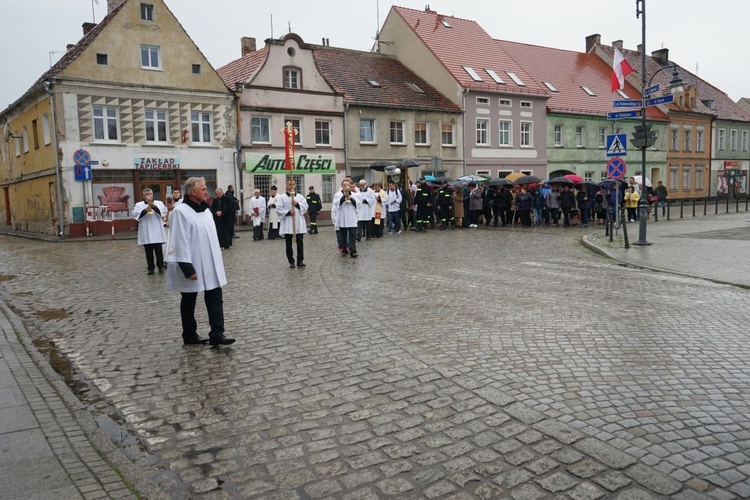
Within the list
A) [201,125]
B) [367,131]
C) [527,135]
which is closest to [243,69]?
[201,125]

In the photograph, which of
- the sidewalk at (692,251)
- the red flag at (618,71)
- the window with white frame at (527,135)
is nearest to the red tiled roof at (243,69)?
the window with white frame at (527,135)

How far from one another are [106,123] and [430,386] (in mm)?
26437

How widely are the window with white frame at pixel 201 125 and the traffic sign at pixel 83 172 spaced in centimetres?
591

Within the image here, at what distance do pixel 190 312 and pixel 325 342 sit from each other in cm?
159

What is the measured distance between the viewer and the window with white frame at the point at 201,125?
30209mm

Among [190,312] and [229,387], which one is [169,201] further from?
[229,387]

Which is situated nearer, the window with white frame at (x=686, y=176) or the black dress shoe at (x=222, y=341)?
the black dress shoe at (x=222, y=341)

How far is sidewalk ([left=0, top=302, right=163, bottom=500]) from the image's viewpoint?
3637 millimetres

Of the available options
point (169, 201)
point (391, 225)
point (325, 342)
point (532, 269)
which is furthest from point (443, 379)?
point (391, 225)

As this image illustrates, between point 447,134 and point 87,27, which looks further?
point 447,134

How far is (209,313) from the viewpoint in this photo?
6.95 meters

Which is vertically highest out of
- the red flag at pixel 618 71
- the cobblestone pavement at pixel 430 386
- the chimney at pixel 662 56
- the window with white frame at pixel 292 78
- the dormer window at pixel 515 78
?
the chimney at pixel 662 56

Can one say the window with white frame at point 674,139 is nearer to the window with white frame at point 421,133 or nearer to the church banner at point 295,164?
the window with white frame at point 421,133

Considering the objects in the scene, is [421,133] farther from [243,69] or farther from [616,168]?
[616,168]
